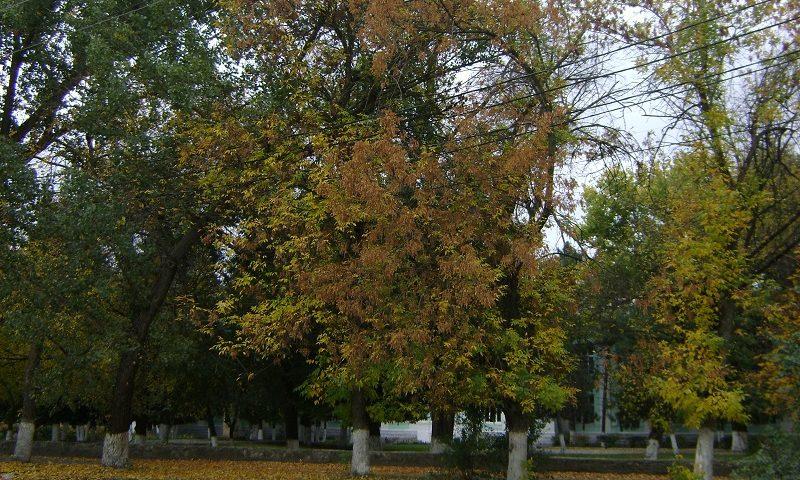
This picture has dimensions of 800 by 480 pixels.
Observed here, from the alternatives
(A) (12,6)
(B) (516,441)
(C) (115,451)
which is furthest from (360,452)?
(A) (12,6)

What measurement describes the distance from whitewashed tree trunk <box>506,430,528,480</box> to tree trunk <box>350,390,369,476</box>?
460 cm

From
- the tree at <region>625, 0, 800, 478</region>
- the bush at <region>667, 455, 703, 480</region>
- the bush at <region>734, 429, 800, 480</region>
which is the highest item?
the tree at <region>625, 0, 800, 478</region>

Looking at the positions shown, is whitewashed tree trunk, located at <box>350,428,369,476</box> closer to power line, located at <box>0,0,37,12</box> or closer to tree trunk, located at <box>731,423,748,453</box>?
power line, located at <box>0,0,37,12</box>

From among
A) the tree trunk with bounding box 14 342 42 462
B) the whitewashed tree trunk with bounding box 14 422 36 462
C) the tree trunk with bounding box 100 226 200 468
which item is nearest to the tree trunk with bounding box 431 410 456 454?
the tree trunk with bounding box 100 226 200 468

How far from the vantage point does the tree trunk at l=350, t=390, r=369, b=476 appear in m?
19.2

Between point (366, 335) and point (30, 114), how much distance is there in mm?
11168

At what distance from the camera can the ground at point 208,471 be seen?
18.6 m

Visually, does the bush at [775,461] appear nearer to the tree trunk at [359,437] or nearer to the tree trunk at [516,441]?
the tree trunk at [516,441]

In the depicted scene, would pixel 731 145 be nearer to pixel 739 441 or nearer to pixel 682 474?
pixel 682 474

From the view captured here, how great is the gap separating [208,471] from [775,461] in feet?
52.6

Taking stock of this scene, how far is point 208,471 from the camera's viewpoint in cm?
2239

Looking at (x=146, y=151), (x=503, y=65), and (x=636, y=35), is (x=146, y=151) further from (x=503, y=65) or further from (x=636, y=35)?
(x=636, y=35)

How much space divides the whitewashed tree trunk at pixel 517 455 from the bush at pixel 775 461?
14.9 ft

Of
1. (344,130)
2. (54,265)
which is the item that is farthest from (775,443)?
(54,265)
